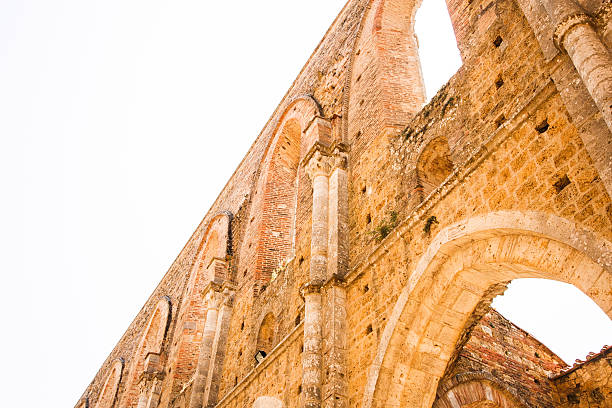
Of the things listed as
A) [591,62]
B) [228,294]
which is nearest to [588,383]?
[591,62]

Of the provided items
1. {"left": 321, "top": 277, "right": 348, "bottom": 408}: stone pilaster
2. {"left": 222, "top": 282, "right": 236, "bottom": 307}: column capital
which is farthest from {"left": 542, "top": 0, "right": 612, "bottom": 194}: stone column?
{"left": 222, "top": 282, "right": 236, "bottom": 307}: column capital

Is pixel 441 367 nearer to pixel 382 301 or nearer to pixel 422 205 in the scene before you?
pixel 382 301

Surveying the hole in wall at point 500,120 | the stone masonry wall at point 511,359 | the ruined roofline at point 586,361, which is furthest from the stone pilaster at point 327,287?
the ruined roofline at point 586,361

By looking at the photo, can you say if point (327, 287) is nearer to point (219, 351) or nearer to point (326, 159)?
point (326, 159)

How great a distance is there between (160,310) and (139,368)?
6.80 feet

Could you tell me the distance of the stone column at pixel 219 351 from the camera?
9500mm

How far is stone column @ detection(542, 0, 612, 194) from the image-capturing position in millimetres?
3512

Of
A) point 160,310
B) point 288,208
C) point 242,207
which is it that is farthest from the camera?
point 160,310

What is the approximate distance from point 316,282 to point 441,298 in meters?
1.97

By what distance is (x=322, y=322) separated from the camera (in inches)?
249

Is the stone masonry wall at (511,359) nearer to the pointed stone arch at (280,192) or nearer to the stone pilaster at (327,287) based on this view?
the stone pilaster at (327,287)

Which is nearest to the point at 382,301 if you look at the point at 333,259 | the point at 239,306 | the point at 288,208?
the point at 333,259

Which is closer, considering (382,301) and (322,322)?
(382,301)

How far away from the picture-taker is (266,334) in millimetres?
9117
